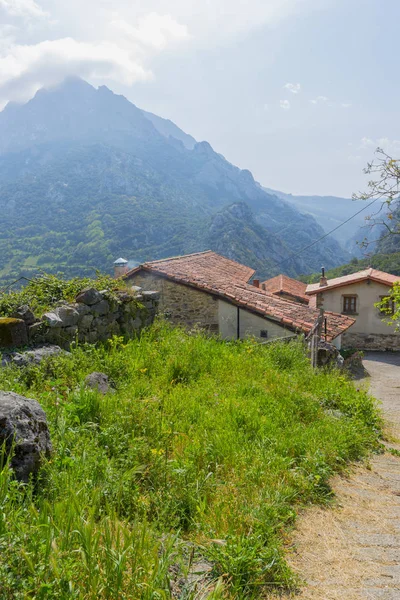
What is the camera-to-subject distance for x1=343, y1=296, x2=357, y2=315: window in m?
28.2

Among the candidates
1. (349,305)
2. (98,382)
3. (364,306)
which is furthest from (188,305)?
(364,306)

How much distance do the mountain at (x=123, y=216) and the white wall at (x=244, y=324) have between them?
227 ft

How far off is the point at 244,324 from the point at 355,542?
429 inches

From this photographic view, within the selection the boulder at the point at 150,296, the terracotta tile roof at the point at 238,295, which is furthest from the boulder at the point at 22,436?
the terracotta tile roof at the point at 238,295

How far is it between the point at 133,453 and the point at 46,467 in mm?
794

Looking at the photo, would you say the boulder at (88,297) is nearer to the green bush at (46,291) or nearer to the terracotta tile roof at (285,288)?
the green bush at (46,291)

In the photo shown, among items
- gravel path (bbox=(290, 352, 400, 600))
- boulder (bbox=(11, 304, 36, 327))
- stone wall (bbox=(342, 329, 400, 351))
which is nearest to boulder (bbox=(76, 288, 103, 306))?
boulder (bbox=(11, 304, 36, 327))

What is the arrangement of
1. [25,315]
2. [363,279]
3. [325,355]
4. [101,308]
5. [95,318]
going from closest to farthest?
[25,315] → [95,318] → [101,308] → [325,355] → [363,279]

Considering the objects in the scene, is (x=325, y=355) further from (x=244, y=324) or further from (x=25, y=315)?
(x=25, y=315)

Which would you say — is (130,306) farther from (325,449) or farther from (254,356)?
(325,449)

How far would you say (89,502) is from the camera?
2.54 meters

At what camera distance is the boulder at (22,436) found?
270 cm

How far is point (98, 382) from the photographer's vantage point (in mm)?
4875

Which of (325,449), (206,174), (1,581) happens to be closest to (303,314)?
(325,449)
